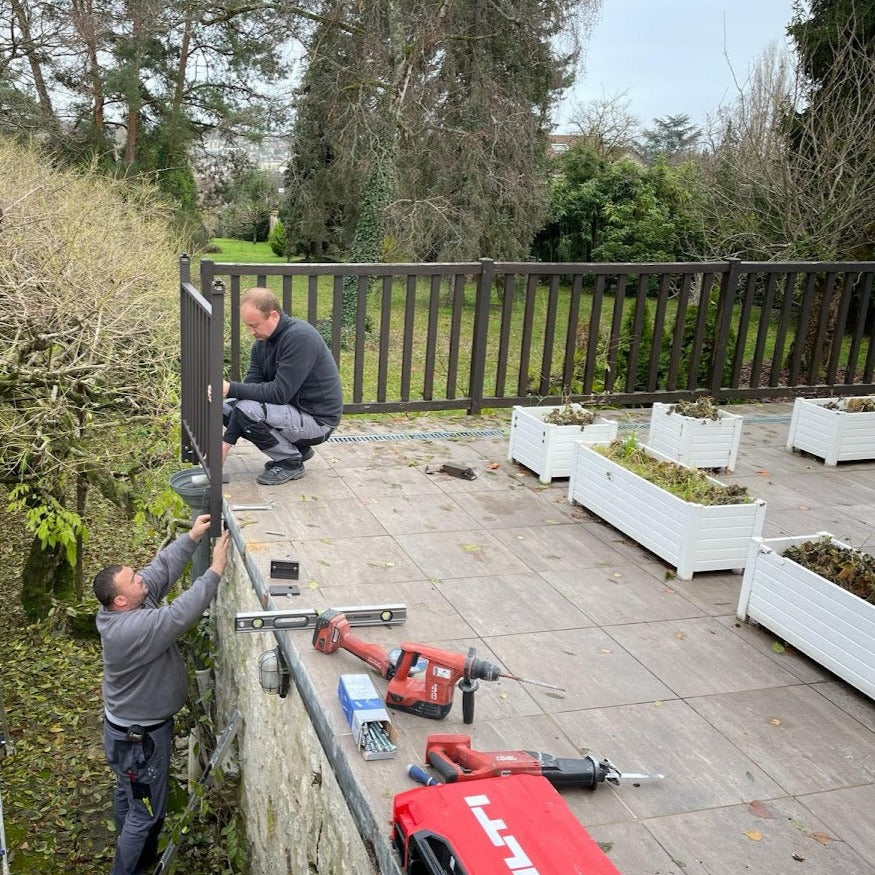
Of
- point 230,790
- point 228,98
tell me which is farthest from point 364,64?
point 230,790

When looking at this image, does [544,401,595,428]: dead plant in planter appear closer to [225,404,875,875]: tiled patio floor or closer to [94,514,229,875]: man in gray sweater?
[225,404,875,875]: tiled patio floor

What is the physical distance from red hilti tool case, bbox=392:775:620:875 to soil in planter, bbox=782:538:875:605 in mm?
1812

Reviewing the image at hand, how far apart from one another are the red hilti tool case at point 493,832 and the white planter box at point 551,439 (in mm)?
3314

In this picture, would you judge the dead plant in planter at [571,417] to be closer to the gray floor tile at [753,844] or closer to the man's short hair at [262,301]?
the man's short hair at [262,301]

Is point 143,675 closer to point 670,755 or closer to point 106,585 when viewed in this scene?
point 106,585

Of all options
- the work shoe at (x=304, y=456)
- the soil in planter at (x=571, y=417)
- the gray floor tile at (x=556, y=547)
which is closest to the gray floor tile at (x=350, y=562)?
the gray floor tile at (x=556, y=547)

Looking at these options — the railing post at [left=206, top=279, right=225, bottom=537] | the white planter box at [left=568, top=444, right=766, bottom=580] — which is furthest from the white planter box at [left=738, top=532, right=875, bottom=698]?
the railing post at [left=206, top=279, right=225, bottom=537]

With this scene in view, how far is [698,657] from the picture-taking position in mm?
3795

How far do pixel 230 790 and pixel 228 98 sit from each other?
69.5 ft

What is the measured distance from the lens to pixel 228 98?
22891 millimetres

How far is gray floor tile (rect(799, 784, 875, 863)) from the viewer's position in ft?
8.96

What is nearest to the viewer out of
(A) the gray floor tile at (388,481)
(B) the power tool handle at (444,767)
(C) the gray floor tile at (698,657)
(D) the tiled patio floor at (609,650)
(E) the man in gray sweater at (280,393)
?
(B) the power tool handle at (444,767)

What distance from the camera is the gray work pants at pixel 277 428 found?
5.14m

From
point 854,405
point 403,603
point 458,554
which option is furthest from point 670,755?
point 854,405
